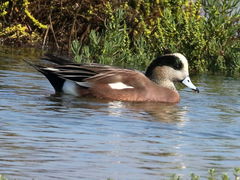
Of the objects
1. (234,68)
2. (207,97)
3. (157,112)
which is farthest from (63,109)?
(234,68)

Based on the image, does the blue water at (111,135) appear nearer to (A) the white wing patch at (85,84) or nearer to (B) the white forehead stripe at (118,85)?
(A) the white wing patch at (85,84)

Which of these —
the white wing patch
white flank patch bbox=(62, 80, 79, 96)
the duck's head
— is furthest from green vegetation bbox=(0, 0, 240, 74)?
the white wing patch

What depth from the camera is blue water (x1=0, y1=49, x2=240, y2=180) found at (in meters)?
6.84

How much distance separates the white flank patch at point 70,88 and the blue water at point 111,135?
0.63 feet

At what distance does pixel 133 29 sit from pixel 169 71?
3989mm

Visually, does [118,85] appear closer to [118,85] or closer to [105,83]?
[118,85]

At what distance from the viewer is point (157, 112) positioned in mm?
10570

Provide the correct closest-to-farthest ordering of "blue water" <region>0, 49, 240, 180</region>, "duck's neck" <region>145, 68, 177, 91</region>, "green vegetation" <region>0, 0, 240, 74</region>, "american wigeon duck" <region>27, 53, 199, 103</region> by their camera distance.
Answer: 1. "blue water" <region>0, 49, 240, 180</region>
2. "american wigeon duck" <region>27, 53, 199, 103</region>
3. "duck's neck" <region>145, 68, 177, 91</region>
4. "green vegetation" <region>0, 0, 240, 74</region>

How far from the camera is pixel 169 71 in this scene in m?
12.4

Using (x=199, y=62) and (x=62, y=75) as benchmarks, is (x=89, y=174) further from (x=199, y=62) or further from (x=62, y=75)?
(x=199, y=62)

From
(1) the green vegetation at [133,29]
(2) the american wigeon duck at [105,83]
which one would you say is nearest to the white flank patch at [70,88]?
(2) the american wigeon duck at [105,83]

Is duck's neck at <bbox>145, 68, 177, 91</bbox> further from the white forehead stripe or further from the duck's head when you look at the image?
the white forehead stripe

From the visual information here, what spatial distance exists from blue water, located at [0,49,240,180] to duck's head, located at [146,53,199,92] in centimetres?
30

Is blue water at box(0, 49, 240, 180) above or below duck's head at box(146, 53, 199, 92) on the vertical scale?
below
